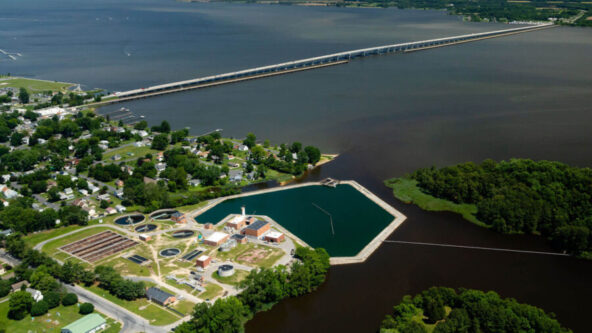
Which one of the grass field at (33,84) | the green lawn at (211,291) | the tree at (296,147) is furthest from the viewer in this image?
the grass field at (33,84)

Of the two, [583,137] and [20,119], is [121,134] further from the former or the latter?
[583,137]

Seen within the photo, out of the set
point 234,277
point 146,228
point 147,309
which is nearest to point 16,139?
point 146,228

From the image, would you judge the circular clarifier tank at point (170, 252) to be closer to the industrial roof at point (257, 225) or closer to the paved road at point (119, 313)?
the paved road at point (119, 313)

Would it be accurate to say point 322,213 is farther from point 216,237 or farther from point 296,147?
point 296,147

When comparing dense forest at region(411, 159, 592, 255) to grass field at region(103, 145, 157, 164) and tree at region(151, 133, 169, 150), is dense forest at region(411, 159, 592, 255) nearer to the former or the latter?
tree at region(151, 133, 169, 150)

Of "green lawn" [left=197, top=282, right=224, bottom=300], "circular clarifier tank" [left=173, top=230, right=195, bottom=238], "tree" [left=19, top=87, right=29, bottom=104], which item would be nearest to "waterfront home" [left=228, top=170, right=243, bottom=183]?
"circular clarifier tank" [left=173, top=230, right=195, bottom=238]

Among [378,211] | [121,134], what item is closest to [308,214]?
[378,211]

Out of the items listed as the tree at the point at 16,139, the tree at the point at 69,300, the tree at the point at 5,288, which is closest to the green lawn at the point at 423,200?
the tree at the point at 69,300
